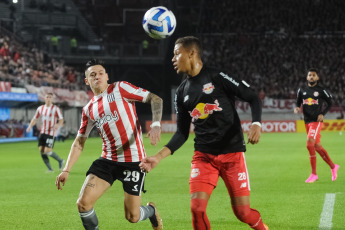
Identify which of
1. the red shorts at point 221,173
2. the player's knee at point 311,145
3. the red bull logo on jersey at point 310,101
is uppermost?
the red shorts at point 221,173

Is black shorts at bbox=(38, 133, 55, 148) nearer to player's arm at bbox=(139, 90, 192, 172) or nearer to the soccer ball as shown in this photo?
the soccer ball

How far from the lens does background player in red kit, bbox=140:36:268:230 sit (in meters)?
5.36

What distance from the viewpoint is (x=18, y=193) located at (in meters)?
11.3

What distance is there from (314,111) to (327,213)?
4424mm

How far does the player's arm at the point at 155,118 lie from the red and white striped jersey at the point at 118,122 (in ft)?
0.37

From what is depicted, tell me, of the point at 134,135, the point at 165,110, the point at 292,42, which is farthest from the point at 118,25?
the point at 134,135

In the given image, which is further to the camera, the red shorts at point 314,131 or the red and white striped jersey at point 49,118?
the red and white striped jersey at point 49,118

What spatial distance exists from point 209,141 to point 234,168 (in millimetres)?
345

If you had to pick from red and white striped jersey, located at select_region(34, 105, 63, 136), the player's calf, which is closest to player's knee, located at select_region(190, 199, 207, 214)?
the player's calf

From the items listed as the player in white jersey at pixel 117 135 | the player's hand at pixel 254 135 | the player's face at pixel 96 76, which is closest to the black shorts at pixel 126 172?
the player in white jersey at pixel 117 135

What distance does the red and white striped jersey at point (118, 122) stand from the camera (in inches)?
258

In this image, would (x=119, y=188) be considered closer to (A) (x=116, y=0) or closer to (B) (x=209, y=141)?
(B) (x=209, y=141)

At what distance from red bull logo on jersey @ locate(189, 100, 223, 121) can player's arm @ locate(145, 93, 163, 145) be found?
376 millimetres

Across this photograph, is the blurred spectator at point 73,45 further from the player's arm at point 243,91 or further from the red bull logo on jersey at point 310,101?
the player's arm at point 243,91
